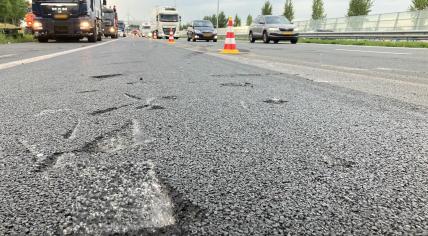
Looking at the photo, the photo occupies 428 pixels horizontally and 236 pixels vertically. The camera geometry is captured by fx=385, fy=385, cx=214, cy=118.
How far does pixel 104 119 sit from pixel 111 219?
4.60 feet

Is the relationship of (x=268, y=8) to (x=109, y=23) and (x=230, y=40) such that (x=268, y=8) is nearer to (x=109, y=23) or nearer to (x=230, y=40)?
(x=109, y=23)

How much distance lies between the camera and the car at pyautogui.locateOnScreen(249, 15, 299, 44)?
20.0m

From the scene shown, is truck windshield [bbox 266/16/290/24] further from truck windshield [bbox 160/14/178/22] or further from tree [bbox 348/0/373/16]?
tree [bbox 348/0/373/16]

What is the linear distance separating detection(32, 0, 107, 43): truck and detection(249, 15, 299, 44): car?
9085 millimetres

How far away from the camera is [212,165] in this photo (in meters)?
1.50

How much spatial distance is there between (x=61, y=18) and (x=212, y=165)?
16609mm

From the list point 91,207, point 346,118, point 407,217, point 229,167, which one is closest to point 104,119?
point 229,167

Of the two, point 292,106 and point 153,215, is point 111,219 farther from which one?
point 292,106

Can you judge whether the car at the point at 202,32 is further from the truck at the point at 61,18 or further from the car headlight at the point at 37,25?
the car headlight at the point at 37,25

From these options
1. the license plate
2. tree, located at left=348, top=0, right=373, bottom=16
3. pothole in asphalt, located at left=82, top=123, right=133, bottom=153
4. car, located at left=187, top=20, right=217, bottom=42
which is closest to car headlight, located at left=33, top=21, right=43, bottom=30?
the license plate

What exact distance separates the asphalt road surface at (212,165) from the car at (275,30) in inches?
689

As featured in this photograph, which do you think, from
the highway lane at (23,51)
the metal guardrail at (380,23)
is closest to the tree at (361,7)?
the metal guardrail at (380,23)

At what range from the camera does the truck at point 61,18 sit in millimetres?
16094

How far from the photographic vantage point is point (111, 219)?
1031mm
